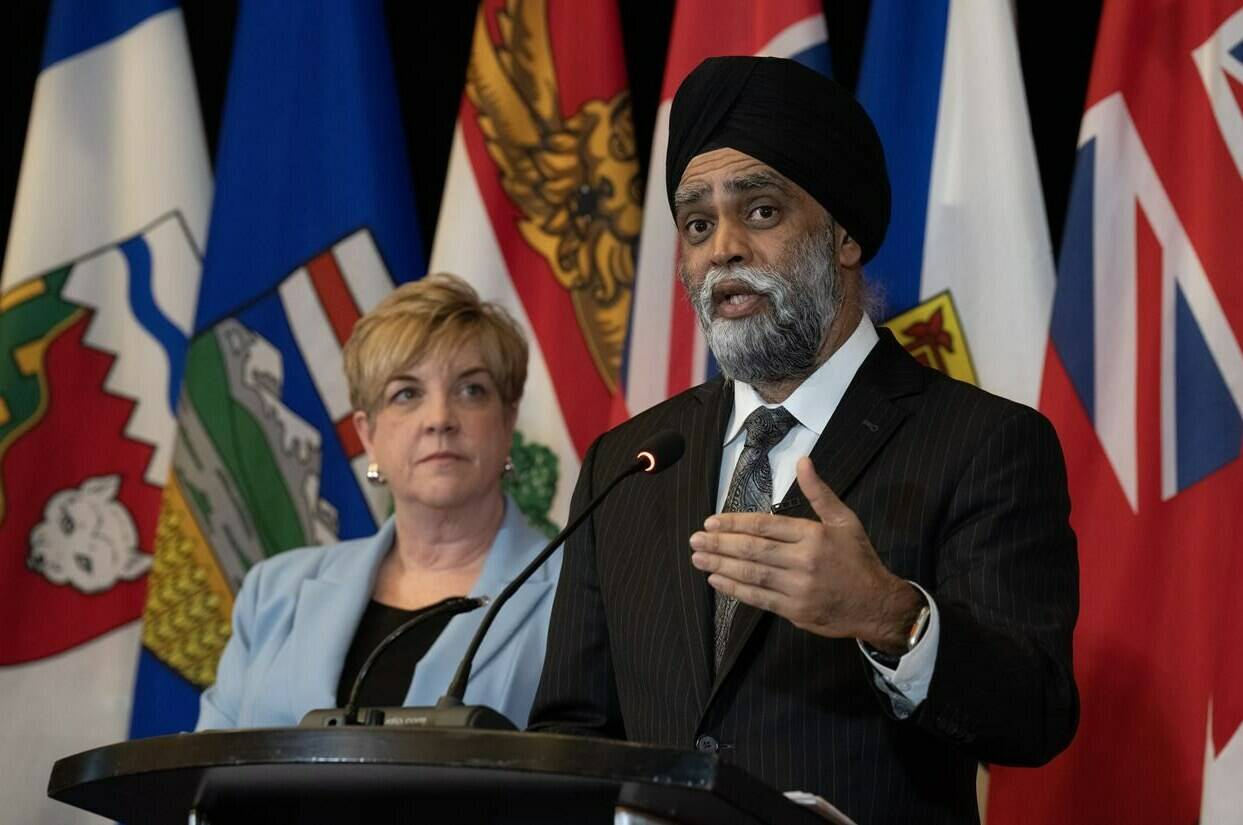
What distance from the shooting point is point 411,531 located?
3553 mm

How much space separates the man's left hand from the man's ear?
78 centimetres

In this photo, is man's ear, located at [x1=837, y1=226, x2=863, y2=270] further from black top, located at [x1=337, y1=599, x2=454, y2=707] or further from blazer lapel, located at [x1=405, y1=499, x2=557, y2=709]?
black top, located at [x1=337, y1=599, x2=454, y2=707]

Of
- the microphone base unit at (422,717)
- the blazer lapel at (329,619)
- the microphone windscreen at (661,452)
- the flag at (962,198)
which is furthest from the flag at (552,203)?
the microphone base unit at (422,717)

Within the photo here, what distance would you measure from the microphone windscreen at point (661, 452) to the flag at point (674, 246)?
6.04 feet

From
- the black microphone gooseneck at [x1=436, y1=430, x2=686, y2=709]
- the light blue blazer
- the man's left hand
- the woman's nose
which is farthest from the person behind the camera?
the woman's nose

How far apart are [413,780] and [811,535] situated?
0.46 metres

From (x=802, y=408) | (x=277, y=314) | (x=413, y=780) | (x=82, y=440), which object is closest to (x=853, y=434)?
(x=802, y=408)

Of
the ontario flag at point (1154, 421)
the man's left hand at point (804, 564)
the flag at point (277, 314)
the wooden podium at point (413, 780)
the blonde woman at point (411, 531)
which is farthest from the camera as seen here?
the flag at point (277, 314)

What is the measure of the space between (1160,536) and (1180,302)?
46cm

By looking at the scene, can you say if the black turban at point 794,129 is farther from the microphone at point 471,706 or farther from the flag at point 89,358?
the flag at point 89,358

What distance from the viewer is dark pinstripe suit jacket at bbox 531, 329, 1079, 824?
1.88 meters

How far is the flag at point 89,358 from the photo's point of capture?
163 inches

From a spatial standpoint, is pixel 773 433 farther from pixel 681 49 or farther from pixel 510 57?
pixel 510 57

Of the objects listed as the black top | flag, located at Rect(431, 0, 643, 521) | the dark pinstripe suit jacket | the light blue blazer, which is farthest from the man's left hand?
flag, located at Rect(431, 0, 643, 521)
